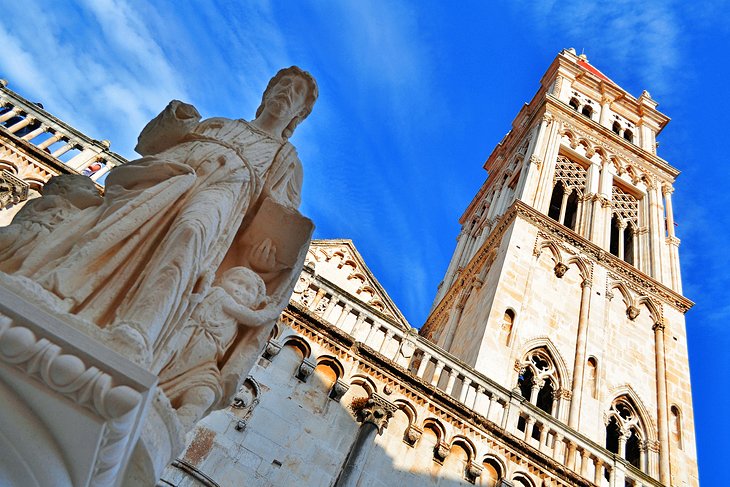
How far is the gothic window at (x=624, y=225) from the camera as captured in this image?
72.9ft

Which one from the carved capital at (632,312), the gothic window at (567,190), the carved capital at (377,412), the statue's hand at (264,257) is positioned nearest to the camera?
the statue's hand at (264,257)

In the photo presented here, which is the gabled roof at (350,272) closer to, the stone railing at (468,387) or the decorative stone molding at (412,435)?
the stone railing at (468,387)

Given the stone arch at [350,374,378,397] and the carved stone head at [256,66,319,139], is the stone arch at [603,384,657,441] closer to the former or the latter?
the stone arch at [350,374,378,397]

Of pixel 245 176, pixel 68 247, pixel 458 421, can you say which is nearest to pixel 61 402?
pixel 68 247

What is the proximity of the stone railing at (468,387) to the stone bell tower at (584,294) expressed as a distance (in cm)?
10

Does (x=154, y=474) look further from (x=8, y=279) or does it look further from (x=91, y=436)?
(x=8, y=279)

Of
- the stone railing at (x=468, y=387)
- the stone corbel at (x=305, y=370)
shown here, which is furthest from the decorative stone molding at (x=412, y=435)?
the stone corbel at (x=305, y=370)

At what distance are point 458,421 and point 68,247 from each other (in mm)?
7884

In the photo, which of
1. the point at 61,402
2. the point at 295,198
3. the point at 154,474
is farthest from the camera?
the point at 295,198

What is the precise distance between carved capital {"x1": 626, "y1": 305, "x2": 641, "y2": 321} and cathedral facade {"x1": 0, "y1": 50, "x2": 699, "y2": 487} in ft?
0.13

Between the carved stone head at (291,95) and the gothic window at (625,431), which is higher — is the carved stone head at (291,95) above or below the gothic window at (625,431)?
below

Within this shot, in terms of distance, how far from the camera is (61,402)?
2.37 meters

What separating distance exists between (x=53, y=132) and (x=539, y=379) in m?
11.7

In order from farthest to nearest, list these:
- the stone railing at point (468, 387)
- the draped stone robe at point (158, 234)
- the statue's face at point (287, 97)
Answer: the stone railing at point (468, 387) < the statue's face at point (287, 97) < the draped stone robe at point (158, 234)
